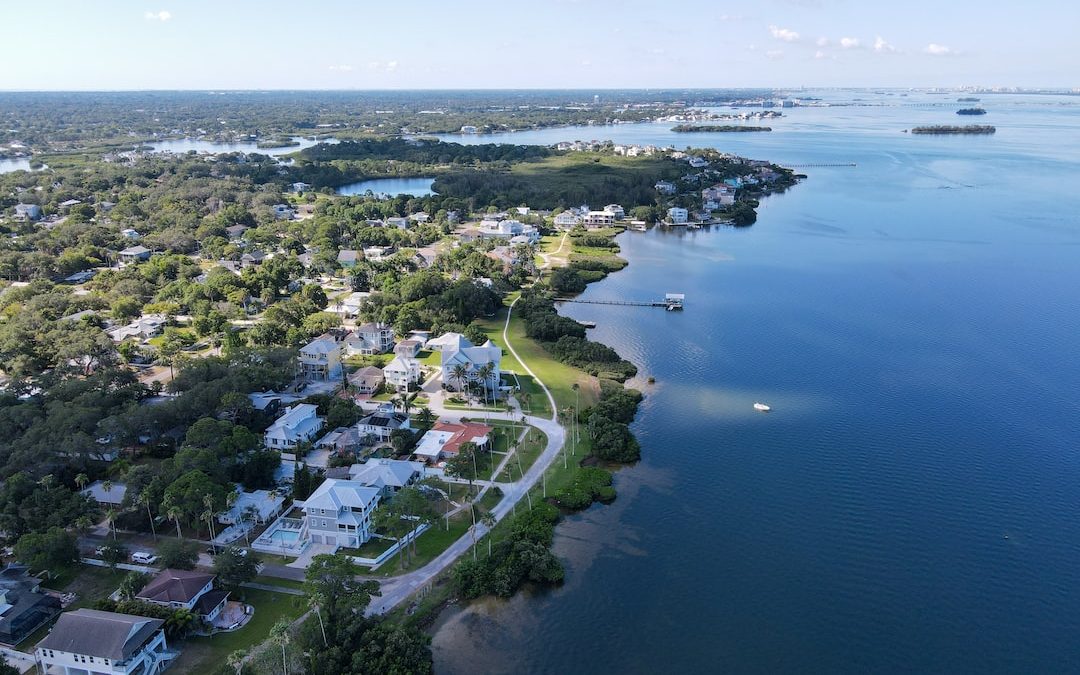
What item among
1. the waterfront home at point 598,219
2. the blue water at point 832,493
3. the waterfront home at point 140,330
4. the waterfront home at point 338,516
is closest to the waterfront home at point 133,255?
the waterfront home at point 140,330

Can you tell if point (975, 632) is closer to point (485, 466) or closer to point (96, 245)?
point (485, 466)

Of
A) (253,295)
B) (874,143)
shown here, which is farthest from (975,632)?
(874,143)

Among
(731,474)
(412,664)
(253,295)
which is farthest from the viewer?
(253,295)

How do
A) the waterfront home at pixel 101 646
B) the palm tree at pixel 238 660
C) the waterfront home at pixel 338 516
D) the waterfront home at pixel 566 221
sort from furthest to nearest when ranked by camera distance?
1. the waterfront home at pixel 566 221
2. the waterfront home at pixel 338 516
3. the waterfront home at pixel 101 646
4. the palm tree at pixel 238 660

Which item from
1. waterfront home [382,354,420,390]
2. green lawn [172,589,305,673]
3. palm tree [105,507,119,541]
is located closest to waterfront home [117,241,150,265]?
waterfront home [382,354,420,390]

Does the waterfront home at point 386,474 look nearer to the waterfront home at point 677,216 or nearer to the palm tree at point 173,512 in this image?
the palm tree at point 173,512

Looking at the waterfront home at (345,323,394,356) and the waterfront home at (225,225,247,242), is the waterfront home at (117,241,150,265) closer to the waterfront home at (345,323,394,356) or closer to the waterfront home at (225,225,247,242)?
the waterfront home at (225,225,247,242)
